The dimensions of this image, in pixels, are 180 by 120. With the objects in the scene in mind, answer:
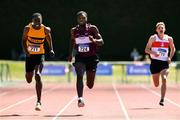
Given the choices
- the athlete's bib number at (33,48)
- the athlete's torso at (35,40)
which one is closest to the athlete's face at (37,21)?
the athlete's torso at (35,40)

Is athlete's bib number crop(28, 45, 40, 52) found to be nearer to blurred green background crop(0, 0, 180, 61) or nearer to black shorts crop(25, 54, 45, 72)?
black shorts crop(25, 54, 45, 72)

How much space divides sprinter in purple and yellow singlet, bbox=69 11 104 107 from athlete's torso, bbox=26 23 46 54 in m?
0.65

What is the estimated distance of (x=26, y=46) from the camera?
12.9 metres

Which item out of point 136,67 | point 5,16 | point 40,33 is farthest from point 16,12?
point 40,33

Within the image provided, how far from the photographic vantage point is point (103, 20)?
1799 inches

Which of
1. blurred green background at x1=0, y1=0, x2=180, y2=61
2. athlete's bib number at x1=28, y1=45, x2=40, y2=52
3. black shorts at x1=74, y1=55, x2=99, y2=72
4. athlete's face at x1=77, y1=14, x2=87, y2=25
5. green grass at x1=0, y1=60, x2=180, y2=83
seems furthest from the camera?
blurred green background at x1=0, y1=0, x2=180, y2=61

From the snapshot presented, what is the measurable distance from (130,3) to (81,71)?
111ft

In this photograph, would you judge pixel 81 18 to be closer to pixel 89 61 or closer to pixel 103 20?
pixel 89 61

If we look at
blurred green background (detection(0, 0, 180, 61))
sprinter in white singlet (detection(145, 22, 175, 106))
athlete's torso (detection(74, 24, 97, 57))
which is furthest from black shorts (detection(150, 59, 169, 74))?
blurred green background (detection(0, 0, 180, 61))

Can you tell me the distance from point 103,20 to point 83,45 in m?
33.1

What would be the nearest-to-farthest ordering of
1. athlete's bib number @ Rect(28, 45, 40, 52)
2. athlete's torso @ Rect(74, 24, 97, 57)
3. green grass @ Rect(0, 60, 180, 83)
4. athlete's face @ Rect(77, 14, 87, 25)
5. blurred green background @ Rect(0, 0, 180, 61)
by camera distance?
athlete's face @ Rect(77, 14, 87, 25)
athlete's torso @ Rect(74, 24, 97, 57)
athlete's bib number @ Rect(28, 45, 40, 52)
green grass @ Rect(0, 60, 180, 83)
blurred green background @ Rect(0, 0, 180, 61)

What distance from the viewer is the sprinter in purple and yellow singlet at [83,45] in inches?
494

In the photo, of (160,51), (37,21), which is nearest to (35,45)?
(37,21)

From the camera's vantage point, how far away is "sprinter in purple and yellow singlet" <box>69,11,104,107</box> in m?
12.5
